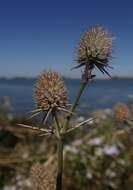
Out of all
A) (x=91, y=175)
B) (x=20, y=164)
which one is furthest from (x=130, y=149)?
(x=20, y=164)

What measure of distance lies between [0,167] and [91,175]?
75.7 inches

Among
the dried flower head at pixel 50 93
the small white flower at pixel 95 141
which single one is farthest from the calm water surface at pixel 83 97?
the small white flower at pixel 95 141

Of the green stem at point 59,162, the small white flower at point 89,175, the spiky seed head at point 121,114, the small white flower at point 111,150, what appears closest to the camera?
the green stem at point 59,162

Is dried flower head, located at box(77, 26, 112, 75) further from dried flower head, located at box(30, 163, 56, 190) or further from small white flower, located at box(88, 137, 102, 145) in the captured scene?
small white flower, located at box(88, 137, 102, 145)

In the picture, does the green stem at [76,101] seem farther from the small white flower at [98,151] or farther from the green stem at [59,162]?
the small white flower at [98,151]

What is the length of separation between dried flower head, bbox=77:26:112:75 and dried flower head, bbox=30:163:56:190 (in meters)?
0.27

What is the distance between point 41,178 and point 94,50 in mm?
337

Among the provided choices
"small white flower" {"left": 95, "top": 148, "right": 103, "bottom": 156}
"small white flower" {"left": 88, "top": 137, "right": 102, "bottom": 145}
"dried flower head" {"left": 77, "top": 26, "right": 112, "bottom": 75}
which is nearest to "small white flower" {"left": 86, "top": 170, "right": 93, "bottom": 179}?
"small white flower" {"left": 95, "top": 148, "right": 103, "bottom": 156}

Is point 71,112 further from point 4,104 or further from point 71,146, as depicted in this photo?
point 4,104

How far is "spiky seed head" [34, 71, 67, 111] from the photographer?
115cm

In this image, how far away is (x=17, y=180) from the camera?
8977 mm

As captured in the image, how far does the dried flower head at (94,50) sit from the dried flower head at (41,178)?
0.27 meters

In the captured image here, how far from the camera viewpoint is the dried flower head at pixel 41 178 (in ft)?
3.51

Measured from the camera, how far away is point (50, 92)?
1.18 metres
